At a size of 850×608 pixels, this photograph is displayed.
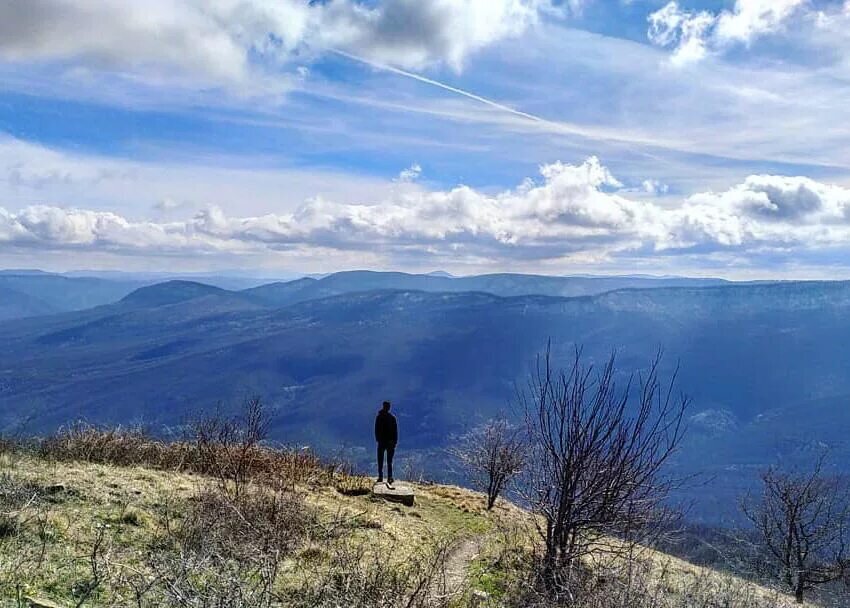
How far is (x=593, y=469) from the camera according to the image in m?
11.9

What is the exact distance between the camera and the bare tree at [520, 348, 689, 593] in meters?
11.5

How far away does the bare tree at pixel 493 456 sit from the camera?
23.3m

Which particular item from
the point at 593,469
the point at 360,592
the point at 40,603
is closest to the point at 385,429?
the point at 593,469

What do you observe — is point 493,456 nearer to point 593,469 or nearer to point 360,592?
point 593,469

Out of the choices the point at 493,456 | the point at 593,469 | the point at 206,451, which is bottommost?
the point at 493,456

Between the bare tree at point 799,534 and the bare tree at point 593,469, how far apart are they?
39.6ft

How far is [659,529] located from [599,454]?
2.20m

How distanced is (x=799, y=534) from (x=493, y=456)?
40.9 ft

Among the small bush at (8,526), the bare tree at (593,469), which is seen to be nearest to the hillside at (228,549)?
the small bush at (8,526)

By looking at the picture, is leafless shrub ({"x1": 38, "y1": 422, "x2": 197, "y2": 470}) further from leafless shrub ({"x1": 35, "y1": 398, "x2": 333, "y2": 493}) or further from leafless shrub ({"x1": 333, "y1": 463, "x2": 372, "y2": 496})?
leafless shrub ({"x1": 333, "y1": 463, "x2": 372, "y2": 496})

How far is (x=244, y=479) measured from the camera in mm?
15336

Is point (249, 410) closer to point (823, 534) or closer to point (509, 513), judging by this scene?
point (509, 513)

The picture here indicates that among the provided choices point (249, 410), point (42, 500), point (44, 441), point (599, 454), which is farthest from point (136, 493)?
point (599, 454)

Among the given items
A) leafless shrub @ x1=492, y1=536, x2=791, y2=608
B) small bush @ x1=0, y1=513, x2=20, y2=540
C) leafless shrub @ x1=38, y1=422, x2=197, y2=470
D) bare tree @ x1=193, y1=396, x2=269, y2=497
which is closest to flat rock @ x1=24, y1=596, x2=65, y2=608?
small bush @ x1=0, y1=513, x2=20, y2=540
